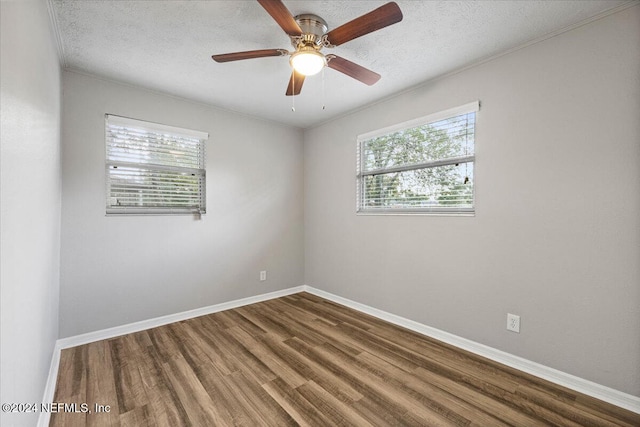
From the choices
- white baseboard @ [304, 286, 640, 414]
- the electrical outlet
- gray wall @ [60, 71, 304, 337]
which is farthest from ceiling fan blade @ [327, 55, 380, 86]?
white baseboard @ [304, 286, 640, 414]

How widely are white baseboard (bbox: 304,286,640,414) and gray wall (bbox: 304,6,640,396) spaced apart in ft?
0.15

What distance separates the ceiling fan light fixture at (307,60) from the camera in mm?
1850

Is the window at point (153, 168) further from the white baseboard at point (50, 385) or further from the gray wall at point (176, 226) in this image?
the white baseboard at point (50, 385)

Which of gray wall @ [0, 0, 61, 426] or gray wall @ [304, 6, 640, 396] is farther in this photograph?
A: gray wall @ [304, 6, 640, 396]

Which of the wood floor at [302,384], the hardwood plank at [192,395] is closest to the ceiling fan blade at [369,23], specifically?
the wood floor at [302,384]

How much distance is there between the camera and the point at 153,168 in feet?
9.84

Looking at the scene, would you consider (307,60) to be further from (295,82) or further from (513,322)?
(513,322)

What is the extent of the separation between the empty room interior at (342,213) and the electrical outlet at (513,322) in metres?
0.02

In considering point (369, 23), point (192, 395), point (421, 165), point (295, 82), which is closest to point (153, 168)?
point (295, 82)

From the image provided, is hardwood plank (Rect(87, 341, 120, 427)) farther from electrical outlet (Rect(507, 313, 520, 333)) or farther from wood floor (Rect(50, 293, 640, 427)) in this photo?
electrical outlet (Rect(507, 313, 520, 333))

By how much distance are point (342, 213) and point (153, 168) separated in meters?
2.26

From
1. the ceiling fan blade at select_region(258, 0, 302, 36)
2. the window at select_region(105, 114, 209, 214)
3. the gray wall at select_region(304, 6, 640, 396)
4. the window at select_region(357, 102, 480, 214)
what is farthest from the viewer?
the window at select_region(105, 114, 209, 214)

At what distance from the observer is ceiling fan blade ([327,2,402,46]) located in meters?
1.45

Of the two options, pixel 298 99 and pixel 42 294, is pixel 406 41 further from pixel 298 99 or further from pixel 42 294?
pixel 42 294
